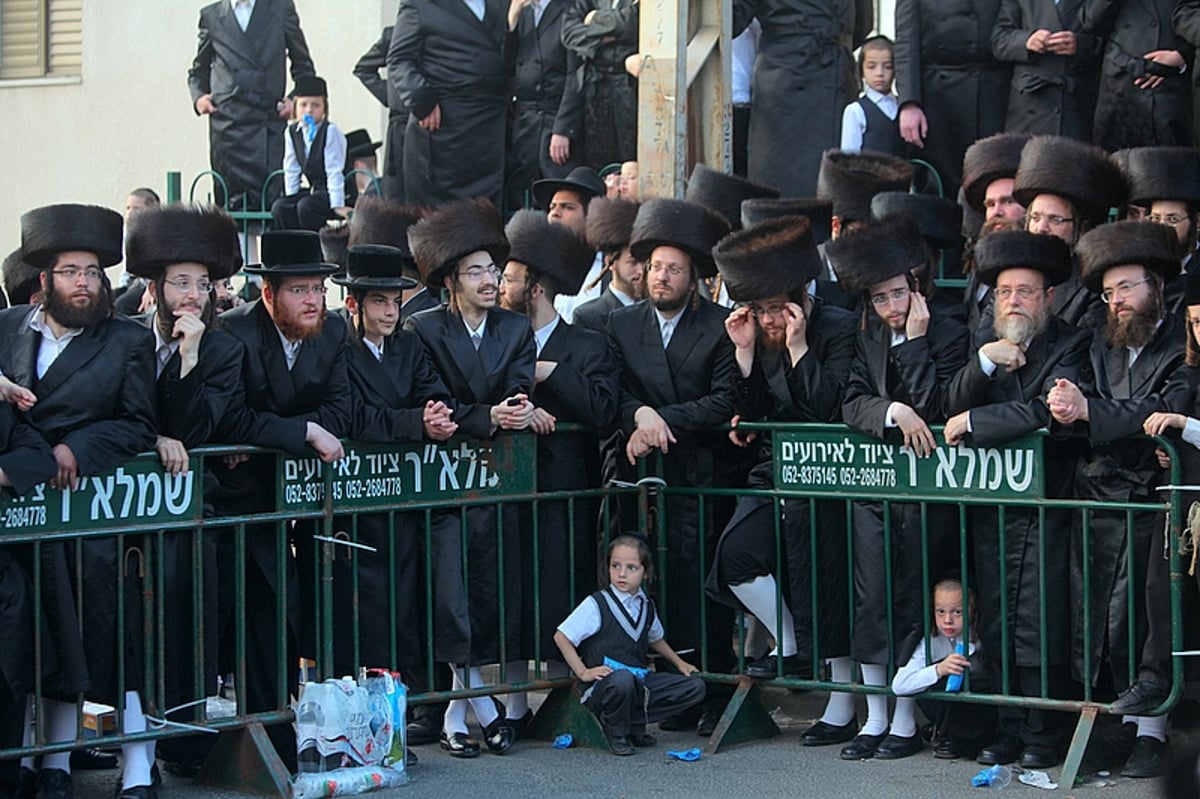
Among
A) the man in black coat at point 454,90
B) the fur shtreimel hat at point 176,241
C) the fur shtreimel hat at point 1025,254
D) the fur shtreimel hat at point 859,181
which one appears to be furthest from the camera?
the man in black coat at point 454,90

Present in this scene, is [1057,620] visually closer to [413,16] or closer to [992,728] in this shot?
[992,728]

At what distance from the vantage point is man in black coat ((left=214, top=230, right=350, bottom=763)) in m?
8.52

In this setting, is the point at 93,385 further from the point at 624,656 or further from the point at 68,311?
the point at 624,656

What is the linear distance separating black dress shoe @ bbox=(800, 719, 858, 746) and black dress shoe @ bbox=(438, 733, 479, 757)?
4.54 feet

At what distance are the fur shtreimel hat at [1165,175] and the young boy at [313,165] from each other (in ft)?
21.0

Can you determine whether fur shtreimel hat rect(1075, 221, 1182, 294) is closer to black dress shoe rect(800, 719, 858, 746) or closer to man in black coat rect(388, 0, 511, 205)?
black dress shoe rect(800, 719, 858, 746)

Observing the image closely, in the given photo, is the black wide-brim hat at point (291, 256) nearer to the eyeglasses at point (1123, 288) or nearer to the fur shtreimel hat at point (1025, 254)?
the fur shtreimel hat at point (1025, 254)

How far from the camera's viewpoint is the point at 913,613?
349 inches

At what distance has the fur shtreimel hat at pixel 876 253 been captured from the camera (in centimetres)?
902

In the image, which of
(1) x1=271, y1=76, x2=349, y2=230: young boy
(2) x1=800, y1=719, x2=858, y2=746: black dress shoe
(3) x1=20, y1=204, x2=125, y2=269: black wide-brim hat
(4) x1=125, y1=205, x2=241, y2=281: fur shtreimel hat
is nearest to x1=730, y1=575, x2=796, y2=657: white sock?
(2) x1=800, y1=719, x2=858, y2=746: black dress shoe

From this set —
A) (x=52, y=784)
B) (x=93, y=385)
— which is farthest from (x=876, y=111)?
(x=52, y=784)

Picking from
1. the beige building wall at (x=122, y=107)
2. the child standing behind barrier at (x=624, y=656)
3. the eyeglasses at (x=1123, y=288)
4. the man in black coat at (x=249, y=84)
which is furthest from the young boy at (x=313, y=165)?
the eyeglasses at (x=1123, y=288)

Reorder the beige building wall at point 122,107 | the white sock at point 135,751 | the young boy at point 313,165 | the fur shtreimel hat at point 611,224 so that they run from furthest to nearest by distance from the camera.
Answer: the beige building wall at point 122,107
the young boy at point 313,165
the fur shtreimel hat at point 611,224
the white sock at point 135,751

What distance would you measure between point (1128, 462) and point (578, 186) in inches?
166
